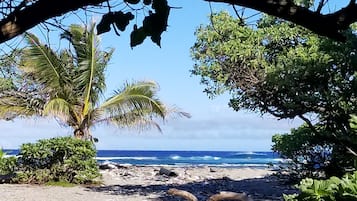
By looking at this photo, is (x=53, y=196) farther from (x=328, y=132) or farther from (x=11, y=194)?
(x=328, y=132)

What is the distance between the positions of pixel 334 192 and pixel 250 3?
3.40 meters

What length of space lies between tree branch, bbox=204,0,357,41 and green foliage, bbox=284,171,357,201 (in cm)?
295

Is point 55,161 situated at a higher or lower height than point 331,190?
higher

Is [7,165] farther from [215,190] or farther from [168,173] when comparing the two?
[168,173]

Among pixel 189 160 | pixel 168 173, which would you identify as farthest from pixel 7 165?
pixel 189 160

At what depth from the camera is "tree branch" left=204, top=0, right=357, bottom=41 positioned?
1.42 m

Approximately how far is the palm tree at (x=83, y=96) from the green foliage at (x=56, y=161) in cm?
107

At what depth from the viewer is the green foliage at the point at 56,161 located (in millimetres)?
15227

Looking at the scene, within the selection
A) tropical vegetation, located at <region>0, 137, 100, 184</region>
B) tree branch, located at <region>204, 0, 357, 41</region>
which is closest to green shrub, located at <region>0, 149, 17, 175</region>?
tropical vegetation, located at <region>0, 137, 100, 184</region>

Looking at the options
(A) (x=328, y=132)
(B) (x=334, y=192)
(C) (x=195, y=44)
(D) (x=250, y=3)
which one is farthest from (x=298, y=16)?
(C) (x=195, y=44)

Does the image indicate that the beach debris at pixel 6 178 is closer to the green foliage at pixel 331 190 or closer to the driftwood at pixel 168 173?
the driftwood at pixel 168 173

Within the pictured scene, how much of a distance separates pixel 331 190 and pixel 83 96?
42.1 ft

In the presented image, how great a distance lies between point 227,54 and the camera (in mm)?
12086

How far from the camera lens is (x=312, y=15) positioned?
4.71ft
